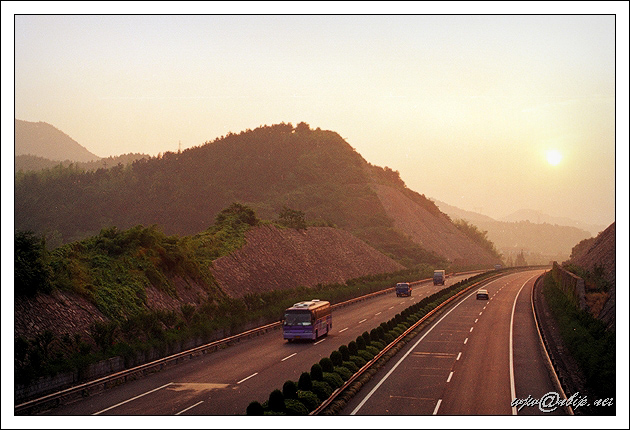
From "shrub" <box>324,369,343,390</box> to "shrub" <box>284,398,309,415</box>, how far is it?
337cm

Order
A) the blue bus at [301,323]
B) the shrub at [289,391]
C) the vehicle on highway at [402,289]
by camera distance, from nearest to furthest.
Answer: the shrub at [289,391] → the blue bus at [301,323] → the vehicle on highway at [402,289]

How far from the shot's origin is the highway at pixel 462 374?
78.9ft

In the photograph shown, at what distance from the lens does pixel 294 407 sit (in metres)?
21.5

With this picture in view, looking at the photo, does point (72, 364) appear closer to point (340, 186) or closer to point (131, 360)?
point (131, 360)

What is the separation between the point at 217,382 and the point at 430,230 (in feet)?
489

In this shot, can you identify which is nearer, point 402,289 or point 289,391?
point 289,391

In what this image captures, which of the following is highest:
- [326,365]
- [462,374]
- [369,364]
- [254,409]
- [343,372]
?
[326,365]

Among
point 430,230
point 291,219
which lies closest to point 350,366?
point 291,219

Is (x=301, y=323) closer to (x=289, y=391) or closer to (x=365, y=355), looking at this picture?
(x=365, y=355)

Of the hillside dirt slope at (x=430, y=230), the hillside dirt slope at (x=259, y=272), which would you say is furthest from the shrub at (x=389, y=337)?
the hillside dirt slope at (x=430, y=230)

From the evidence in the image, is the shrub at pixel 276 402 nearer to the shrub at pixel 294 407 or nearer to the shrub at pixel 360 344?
the shrub at pixel 294 407

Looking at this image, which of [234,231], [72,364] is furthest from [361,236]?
[72,364]

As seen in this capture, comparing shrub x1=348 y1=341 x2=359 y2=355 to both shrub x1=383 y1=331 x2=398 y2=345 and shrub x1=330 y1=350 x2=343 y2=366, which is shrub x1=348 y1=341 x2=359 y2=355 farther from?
shrub x1=383 y1=331 x2=398 y2=345

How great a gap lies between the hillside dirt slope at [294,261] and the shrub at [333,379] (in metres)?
36.4
